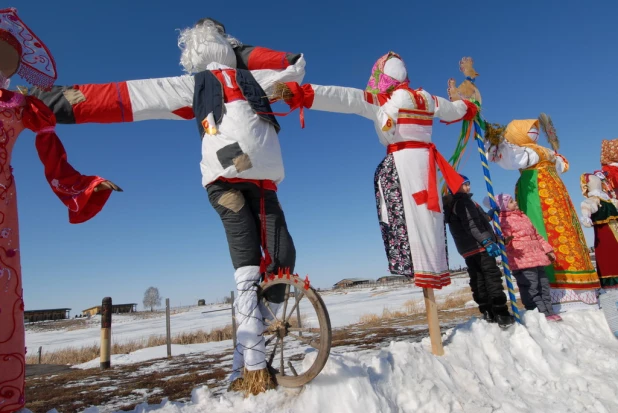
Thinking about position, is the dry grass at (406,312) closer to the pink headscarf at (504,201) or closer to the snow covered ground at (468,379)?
the pink headscarf at (504,201)

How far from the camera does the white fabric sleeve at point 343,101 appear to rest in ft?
8.02

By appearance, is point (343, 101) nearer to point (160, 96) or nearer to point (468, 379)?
point (160, 96)

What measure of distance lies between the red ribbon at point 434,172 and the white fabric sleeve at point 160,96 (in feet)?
5.15

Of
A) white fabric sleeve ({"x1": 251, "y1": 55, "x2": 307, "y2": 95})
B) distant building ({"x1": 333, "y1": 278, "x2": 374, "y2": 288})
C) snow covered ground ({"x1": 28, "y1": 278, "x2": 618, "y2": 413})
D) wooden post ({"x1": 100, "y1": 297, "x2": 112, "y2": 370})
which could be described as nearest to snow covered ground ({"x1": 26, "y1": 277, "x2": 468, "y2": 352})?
wooden post ({"x1": 100, "y1": 297, "x2": 112, "y2": 370})

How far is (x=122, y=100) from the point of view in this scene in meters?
2.01

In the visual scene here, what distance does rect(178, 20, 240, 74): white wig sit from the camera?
2.35 m

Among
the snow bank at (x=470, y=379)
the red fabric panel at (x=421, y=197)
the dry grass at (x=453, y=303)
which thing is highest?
the red fabric panel at (x=421, y=197)

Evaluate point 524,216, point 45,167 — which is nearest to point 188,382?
point 45,167

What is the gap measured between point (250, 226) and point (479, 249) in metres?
2.32

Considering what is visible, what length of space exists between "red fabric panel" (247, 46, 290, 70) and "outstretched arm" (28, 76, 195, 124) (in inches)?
17.9

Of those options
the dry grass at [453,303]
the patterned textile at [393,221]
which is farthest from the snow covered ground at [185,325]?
the patterned textile at [393,221]

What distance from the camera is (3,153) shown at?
158 centimetres

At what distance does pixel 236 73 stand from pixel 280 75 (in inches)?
12.1

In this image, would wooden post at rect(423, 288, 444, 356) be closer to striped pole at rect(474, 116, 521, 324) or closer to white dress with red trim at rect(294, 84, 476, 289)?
white dress with red trim at rect(294, 84, 476, 289)
